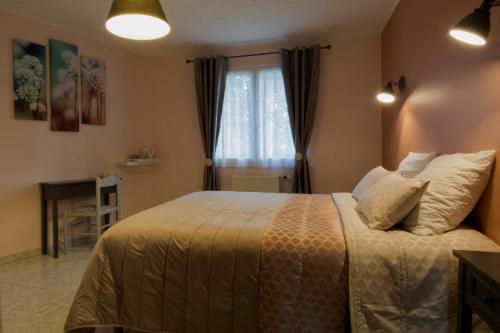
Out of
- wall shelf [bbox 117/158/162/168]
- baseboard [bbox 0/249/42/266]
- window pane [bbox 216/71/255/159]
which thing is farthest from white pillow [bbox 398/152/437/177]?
baseboard [bbox 0/249/42/266]

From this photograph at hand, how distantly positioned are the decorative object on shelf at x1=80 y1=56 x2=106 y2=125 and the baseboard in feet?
4.97

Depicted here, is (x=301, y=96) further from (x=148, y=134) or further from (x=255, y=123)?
(x=148, y=134)

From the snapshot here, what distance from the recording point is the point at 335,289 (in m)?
1.42

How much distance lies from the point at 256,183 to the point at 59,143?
2334 mm

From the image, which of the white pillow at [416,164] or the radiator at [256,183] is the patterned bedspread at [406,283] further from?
the radiator at [256,183]

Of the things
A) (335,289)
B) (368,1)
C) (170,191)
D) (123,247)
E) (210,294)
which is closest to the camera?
(335,289)

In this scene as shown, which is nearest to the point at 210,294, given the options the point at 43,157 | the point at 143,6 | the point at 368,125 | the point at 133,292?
the point at 133,292

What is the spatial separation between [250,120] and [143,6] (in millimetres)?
2715

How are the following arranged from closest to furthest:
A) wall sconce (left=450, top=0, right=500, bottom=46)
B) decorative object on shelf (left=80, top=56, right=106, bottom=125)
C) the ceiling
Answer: wall sconce (left=450, top=0, right=500, bottom=46) → the ceiling → decorative object on shelf (left=80, top=56, right=106, bottom=125)

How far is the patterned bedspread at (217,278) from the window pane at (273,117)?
225 cm

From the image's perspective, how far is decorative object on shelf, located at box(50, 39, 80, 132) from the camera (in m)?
3.35

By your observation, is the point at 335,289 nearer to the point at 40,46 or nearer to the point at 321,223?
the point at 321,223

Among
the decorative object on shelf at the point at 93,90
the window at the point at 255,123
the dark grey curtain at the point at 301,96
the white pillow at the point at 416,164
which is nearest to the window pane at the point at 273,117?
the window at the point at 255,123

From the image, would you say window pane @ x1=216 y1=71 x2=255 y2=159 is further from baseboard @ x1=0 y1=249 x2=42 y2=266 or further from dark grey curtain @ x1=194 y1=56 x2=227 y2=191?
baseboard @ x1=0 y1=249 x2=42 y2=266
